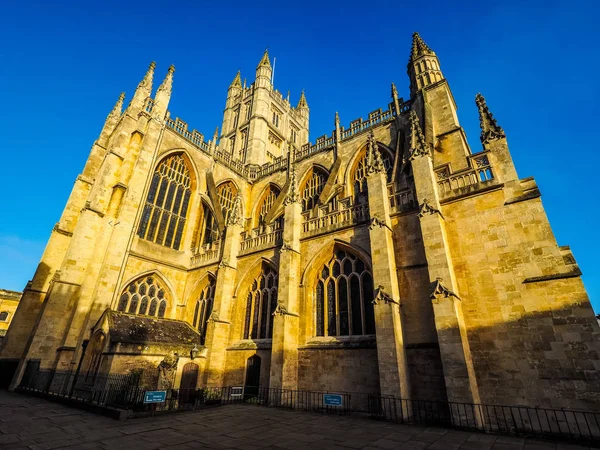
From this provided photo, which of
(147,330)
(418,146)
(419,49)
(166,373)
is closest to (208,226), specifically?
(147,330)

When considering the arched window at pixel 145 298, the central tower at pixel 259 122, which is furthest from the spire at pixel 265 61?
the arched window at pixel 145 298

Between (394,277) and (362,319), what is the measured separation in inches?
88.7

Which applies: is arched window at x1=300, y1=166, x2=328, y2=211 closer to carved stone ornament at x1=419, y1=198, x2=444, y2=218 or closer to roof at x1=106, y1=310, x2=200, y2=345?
carved stone ornament at x1=419, y1=198, x2=444, y2=218

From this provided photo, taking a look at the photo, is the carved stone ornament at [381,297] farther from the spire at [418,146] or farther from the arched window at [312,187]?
the arched window at [312,187]

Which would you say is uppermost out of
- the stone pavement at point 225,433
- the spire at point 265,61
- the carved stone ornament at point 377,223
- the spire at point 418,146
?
the spire at point 265,61

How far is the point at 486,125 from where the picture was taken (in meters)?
11.6

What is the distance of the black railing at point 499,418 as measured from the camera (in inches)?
279

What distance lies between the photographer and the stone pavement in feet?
19.0

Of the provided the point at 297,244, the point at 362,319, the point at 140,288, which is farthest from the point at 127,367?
the point at 362,319

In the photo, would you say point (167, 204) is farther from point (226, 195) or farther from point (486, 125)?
point (486, 125)

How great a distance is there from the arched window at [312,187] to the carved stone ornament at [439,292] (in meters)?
12.6

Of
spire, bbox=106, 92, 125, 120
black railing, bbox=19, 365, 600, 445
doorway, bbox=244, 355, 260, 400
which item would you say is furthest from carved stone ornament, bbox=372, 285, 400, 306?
spire, bbox=106, 92, 125, 120

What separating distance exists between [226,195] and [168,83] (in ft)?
30.6

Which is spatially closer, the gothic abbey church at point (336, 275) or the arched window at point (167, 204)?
the gothic abbey church at point (336, 275)
